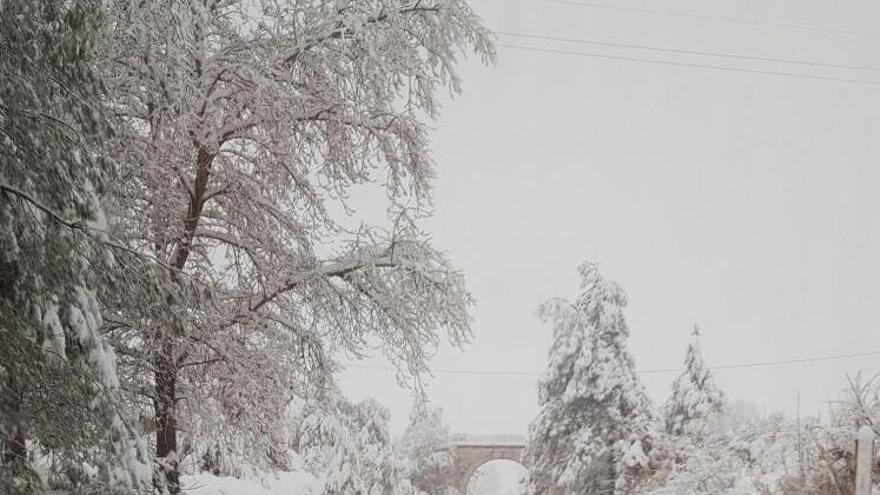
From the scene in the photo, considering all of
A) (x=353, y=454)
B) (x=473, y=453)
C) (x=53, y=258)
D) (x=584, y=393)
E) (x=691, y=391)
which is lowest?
(x=353, y=454)

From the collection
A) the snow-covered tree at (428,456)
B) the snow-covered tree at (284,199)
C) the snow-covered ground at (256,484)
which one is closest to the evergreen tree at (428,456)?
the snow-covered tree at (428,456)

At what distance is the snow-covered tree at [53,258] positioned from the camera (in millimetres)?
2975

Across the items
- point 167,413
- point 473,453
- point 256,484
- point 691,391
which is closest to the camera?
point 167,413

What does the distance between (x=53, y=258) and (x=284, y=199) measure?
2582 millimetres

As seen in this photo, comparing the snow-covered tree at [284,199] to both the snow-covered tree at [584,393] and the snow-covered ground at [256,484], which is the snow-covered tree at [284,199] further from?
the snow-covered tree at [584,393]

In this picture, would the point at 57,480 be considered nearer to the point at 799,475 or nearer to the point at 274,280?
the point at 274,280

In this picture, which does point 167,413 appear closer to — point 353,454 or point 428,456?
point 353,454

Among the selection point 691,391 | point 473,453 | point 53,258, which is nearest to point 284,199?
point 53,258

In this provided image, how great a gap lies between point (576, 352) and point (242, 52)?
13.3 m

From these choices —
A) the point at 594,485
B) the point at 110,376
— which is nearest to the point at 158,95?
the point at 110,376

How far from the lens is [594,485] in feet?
50.0

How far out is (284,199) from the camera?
5621 millimetres

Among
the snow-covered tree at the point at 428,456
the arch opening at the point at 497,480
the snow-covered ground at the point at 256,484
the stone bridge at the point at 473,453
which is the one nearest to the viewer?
the snow-covered ground at the point at 256,484

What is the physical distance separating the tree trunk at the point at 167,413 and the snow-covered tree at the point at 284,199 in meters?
0.01
